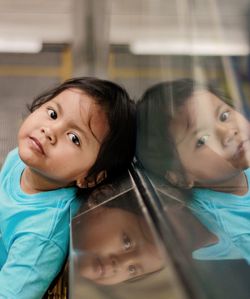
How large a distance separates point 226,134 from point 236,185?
0.35 feet

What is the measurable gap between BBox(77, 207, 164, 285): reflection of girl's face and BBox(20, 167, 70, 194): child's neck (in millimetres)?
326

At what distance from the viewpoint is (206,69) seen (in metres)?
1.49

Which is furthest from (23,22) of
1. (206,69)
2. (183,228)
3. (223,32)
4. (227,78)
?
(183,228)

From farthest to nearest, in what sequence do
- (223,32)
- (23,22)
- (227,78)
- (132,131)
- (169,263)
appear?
(23,22) < (223,32) < (132,131) < (227,78) < (169,263)

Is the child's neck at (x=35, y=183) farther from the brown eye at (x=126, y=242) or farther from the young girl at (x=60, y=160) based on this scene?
the brown eye at (x=126, y=242)

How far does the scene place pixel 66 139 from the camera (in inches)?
52.6

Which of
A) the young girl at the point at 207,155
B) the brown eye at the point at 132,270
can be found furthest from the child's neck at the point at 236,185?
the brown eye at the point at 132,270

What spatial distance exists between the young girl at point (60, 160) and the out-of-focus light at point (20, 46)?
263cm

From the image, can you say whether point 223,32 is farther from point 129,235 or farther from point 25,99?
point 25,99

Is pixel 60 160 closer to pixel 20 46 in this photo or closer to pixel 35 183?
pixel 35 183

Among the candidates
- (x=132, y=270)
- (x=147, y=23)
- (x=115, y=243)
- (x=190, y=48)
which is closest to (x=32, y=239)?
(x=115, y=243)

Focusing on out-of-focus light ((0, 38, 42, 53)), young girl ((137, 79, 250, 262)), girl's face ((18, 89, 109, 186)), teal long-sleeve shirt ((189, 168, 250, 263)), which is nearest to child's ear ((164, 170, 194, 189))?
young girl ((137, 79, 250, 262))

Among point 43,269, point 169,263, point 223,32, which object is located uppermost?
point 223,32

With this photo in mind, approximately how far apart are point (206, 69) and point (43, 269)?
0.75 m
